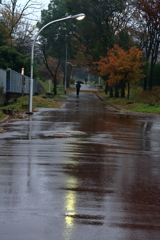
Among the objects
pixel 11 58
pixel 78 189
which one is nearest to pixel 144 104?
pixel 11 58

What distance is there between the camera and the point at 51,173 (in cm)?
807

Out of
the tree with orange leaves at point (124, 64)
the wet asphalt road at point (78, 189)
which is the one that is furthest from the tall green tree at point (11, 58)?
the wet asphalt road at point (78, 189)

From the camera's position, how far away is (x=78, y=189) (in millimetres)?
6965

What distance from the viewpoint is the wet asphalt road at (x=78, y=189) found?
5.02 m

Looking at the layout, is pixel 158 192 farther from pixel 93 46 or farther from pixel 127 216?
pixel 93 46

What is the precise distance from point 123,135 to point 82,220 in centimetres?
1015

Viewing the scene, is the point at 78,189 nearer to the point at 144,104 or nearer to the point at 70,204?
the point at 70,204

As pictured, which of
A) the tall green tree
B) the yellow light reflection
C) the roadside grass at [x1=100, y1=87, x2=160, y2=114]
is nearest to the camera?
the yellow light reflection

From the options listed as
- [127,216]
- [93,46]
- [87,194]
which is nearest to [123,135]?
[87,194]

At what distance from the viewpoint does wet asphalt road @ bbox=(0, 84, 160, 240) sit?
5023 millimetres

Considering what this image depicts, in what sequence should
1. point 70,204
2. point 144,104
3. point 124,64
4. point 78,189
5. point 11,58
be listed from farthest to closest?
1. point 11,58
2. point 124,64
3. point 144,104
4. point 78,189
5. point 70,204

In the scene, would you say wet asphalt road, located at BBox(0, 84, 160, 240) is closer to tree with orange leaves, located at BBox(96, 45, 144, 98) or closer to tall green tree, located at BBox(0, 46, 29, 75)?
tree with orange leaves, located at BBox(96, 45, 144, 98)

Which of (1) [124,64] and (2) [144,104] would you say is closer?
(2) [144,104]

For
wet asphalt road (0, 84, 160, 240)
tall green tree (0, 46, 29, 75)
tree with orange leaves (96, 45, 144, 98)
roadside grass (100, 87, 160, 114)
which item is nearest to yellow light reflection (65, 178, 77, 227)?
wet asphalt road (0, 84, 160, 240)
